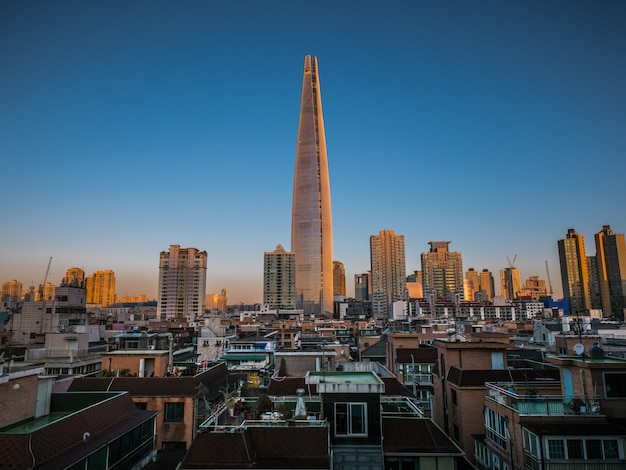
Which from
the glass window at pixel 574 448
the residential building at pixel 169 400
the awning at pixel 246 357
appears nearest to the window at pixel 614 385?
the glass window at pixel 574 448

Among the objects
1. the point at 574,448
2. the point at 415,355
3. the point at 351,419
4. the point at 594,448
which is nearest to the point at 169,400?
the point at 351,419

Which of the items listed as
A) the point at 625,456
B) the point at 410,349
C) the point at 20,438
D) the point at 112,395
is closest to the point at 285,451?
the point at 20,438

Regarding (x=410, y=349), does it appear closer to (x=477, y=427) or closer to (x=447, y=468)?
(x=477, y=427)

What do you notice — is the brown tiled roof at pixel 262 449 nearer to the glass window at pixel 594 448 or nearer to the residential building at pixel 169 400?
the glass window at pixel 594 448

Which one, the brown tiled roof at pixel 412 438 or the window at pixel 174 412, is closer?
the brown tiled roof at pixel 412 438

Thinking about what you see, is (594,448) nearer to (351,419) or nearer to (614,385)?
(614,385)

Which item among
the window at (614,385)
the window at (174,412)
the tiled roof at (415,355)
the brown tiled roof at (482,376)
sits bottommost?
the window at (174,412)

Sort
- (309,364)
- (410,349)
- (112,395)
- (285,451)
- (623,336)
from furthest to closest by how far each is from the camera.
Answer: (623,336)
(410,349)
(309,364)
(112,395)
(285,451)

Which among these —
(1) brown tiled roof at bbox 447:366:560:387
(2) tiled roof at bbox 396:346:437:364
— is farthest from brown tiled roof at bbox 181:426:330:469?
(2) tiled roof at bbox 396:346:437:364
